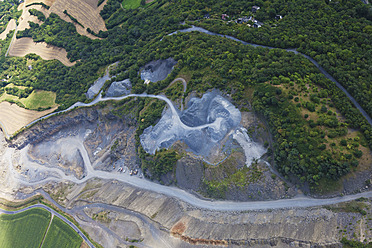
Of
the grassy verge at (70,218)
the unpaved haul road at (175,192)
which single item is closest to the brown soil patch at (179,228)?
the unpaved haul road at (175,192)

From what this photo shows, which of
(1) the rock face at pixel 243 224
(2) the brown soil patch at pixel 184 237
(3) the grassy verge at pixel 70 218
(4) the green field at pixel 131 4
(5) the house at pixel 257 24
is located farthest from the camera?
(4) the green field at pixel 131 4

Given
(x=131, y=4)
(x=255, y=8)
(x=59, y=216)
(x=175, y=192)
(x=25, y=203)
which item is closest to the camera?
(x=175, y=192)

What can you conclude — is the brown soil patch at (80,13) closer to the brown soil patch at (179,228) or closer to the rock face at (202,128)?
the rock face at (202,128)

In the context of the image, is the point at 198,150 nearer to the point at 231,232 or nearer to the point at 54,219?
the point at 231,232

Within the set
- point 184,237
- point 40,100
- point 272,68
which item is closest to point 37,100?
point 40,100

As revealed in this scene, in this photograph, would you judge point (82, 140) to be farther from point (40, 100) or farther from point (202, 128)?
point (202, 128)

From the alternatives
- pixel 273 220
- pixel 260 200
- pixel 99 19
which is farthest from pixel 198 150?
pixel 99 19
